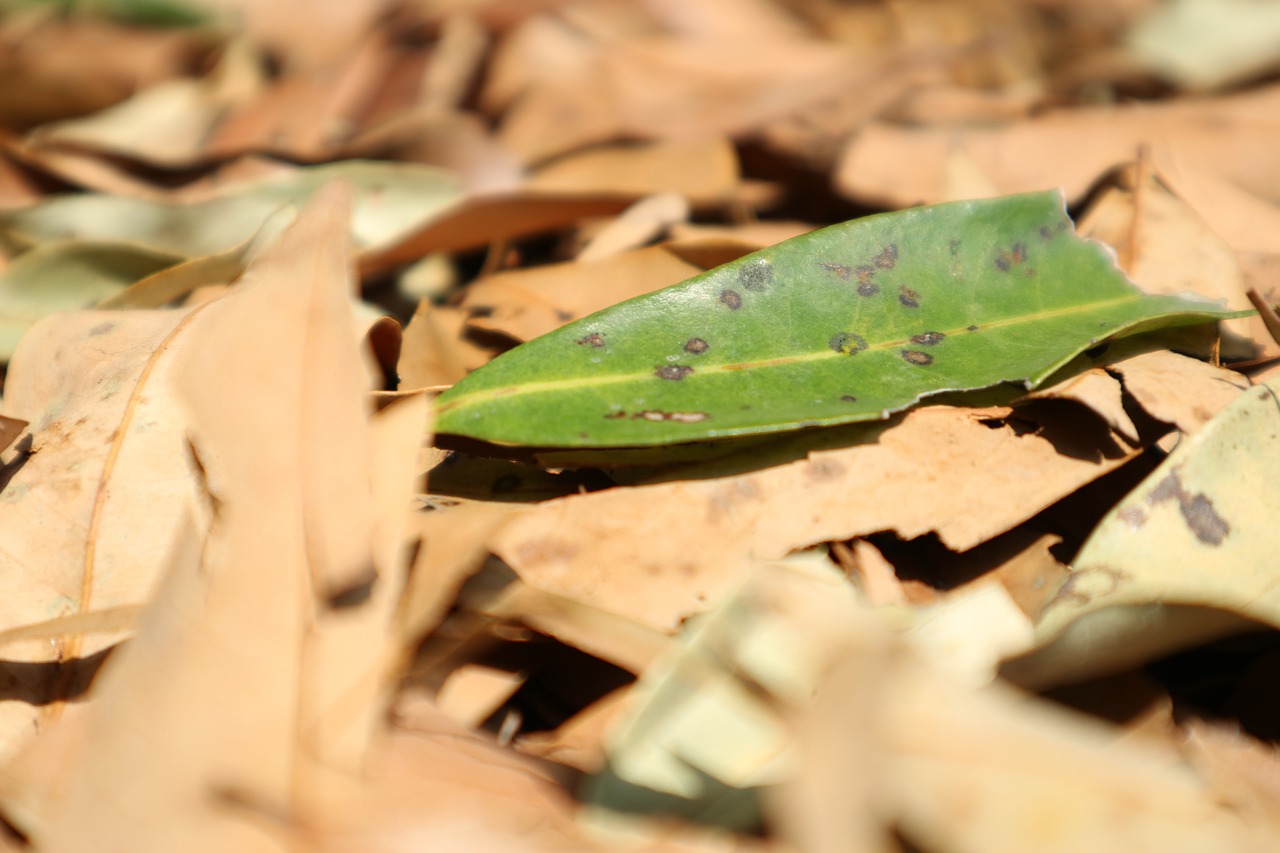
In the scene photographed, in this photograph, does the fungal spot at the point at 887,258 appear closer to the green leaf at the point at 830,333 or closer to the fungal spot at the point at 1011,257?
the green leaf at the point at 830,333

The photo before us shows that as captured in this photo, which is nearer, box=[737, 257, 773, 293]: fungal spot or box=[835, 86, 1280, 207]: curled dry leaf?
box=[737, 257, 773, 293]: fungal spot

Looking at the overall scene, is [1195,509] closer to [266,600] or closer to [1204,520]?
[1204,520]

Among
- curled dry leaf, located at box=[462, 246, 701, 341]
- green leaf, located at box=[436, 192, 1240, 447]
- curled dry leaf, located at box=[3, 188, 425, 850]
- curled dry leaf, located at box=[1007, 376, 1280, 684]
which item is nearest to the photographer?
curled dry leaf, located at box=[3, 188, 425, 850]

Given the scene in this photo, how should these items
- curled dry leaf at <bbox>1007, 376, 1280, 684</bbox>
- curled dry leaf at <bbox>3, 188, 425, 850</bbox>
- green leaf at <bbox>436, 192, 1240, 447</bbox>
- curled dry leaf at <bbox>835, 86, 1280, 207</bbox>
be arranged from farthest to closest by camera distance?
curled dry leaf at <bbox>835, 86, 1280, 207</bbox> < green leaf at <bbox>436, 192, 1240, 447</bbox> < curled dry leaf at <bbox>1007, 376, 1280, 684</bbox> < curled dry leaf at <bbox>3, 188, 425, 850</bbox>

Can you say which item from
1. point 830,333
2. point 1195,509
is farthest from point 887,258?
point 1195,509

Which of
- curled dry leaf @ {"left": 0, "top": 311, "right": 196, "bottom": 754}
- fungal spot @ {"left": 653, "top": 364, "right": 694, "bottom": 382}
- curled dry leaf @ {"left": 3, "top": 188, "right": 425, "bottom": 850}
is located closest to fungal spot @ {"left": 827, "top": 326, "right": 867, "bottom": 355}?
fungal spot @ {"left": 653, "top": 364, "right": 694, "bottom": 382}

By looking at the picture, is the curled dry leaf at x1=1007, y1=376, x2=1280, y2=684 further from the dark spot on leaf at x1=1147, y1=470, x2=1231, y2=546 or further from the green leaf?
the green leaf
